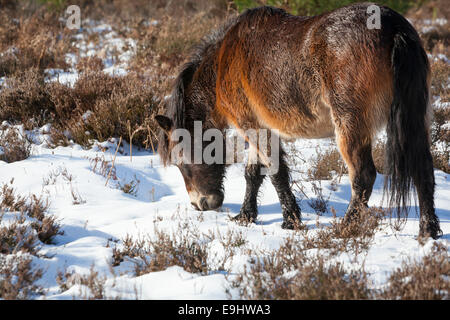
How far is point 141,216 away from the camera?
4676mm

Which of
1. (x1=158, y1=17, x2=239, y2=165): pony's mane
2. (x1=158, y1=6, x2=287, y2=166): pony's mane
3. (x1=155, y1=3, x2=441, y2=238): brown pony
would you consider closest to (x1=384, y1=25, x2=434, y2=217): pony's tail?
(x1=155, y1=3, x2=441, y2=238): brown pony

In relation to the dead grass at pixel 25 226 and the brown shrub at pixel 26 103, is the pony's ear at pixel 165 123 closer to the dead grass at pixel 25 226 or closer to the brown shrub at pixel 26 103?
the dead grass at pixel 25 226

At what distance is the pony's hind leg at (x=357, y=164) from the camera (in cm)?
373

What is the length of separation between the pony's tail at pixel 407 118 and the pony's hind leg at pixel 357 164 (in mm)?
202

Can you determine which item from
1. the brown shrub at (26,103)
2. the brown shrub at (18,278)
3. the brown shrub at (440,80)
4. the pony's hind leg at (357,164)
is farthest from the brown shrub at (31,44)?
the brown shrub at (440,80)

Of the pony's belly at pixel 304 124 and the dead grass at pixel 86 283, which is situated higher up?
the pony's belly at pixel 304 124

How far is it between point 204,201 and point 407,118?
2052 millimetres

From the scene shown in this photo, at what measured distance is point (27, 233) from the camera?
12.4 ft

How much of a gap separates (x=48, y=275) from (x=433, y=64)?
7.56 meters

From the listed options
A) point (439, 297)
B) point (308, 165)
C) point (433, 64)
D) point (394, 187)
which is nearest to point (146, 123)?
point (308, 165)

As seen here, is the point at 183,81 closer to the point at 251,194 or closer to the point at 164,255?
the point at 251,194

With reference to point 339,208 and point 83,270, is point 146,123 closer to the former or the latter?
point 339,208

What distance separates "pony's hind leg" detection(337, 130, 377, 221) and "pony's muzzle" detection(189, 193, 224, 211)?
1319 mm

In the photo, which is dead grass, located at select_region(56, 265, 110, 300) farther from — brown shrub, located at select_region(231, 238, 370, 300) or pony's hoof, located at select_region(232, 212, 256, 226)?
pony's hoof, located at select_region(232, 212, 256, 226)
